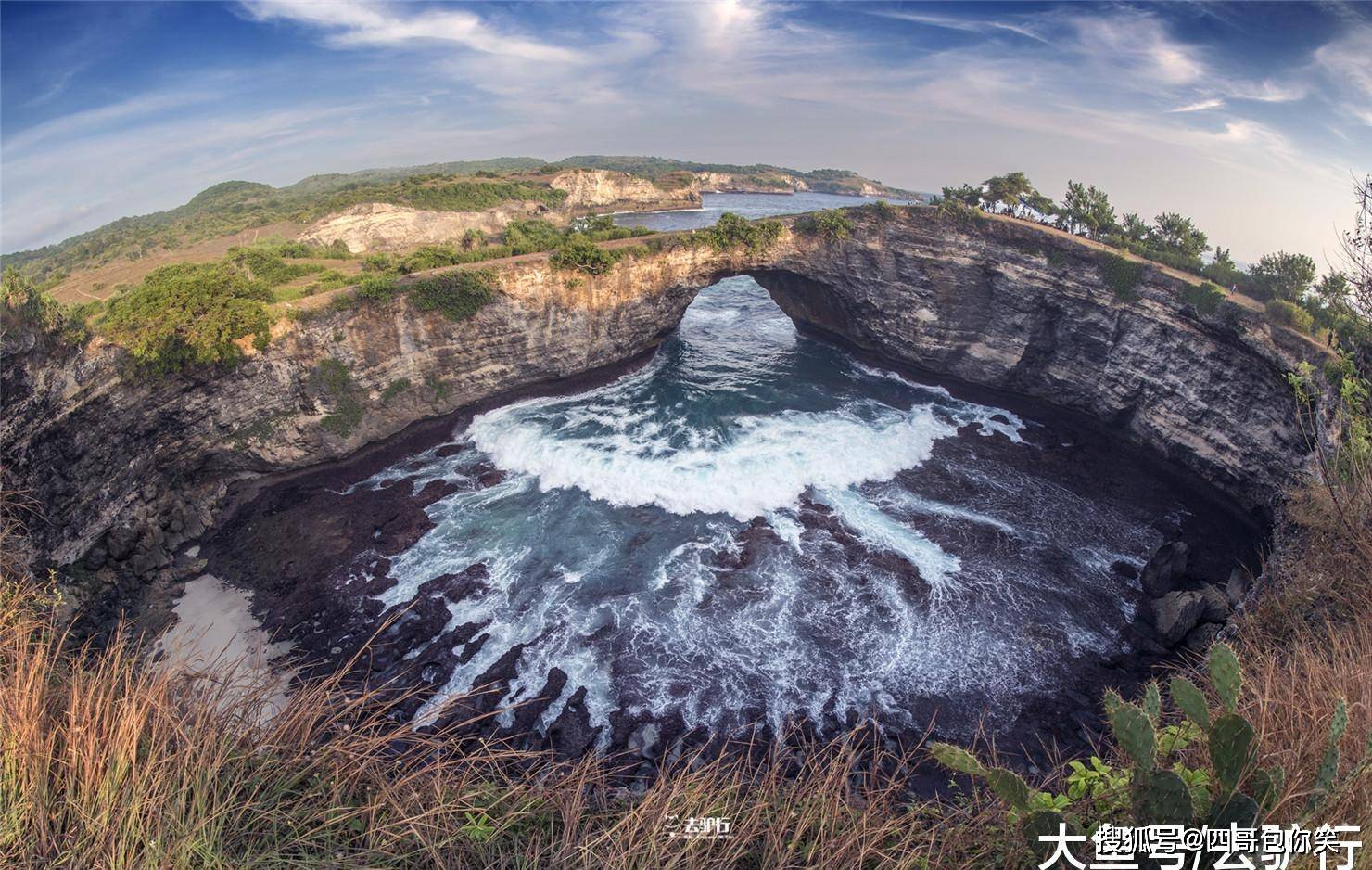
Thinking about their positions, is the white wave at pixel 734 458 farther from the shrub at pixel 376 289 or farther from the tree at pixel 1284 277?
the tree at pixel 1284 277

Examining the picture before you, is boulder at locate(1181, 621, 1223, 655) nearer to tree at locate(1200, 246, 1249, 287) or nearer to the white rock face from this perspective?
tree at locate(1200, 246, 1249, 287)

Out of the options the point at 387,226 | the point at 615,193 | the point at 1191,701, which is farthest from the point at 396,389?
the point at 615,193

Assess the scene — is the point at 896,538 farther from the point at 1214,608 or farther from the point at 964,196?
the point at 964,196

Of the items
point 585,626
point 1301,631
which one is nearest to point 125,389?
point 585,626

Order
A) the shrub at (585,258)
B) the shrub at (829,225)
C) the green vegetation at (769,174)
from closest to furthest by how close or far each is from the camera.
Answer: the shrub at (585,258)
the shrub at (829,225)
the green vegetation at (769,174)

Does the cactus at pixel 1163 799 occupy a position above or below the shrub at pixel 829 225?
below

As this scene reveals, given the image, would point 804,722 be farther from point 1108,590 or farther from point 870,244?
point 870,244

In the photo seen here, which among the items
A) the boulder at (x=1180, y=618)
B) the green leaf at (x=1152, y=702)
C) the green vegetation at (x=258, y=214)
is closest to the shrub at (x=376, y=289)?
the green vegetation at (x=258, y=214)

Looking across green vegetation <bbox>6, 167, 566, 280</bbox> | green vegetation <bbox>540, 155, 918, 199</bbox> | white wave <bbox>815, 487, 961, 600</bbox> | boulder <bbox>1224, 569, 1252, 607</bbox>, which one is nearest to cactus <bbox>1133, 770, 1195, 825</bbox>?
white wave <bbox>815, 487, 961, 600</bbox>
